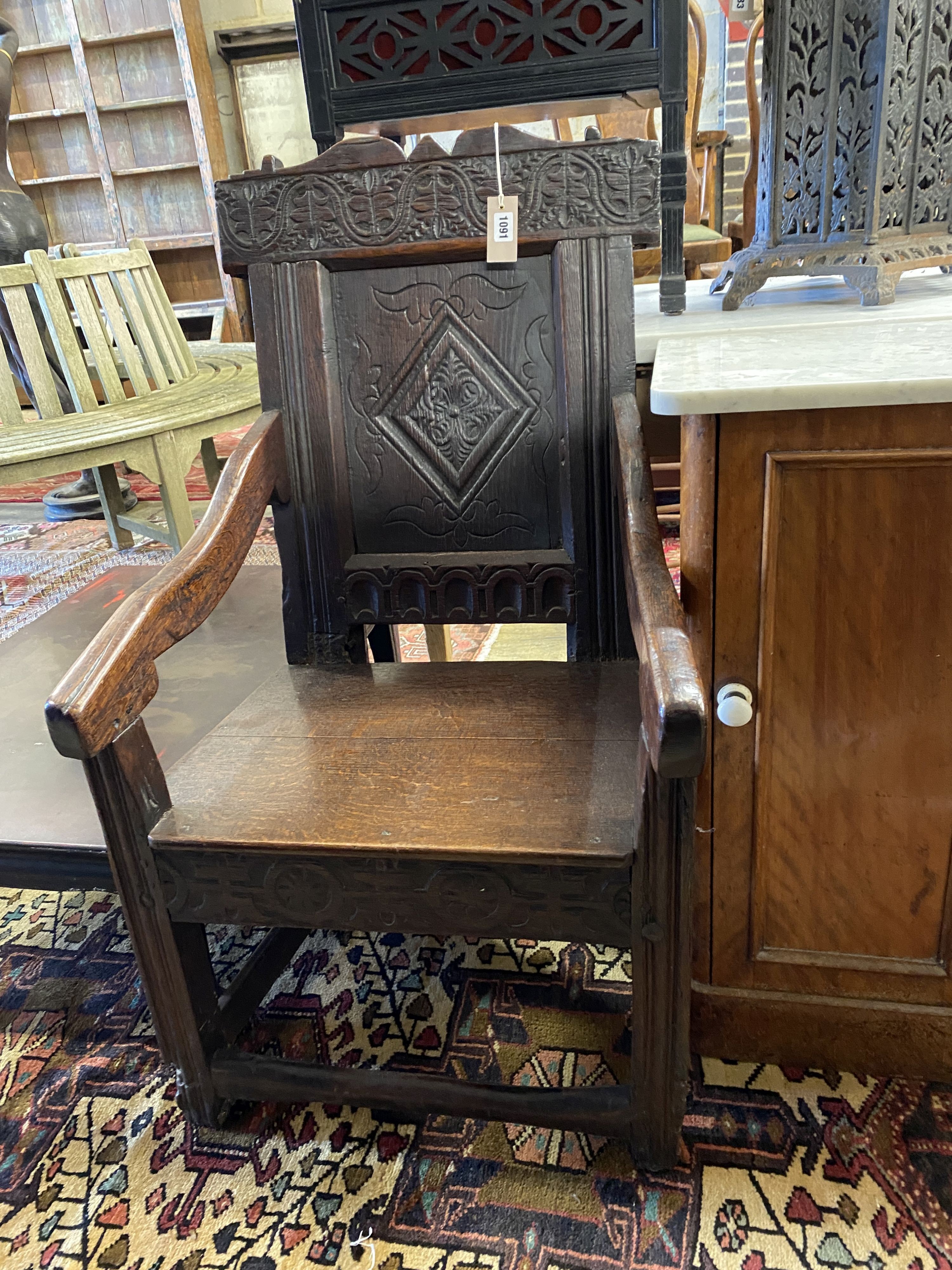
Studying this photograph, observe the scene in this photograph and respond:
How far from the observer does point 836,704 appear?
101 centimetres

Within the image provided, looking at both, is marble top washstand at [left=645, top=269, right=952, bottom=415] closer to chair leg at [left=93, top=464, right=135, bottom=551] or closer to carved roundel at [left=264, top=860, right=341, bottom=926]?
carved roundel at [left=264, top=860, right=341, bottom=926]

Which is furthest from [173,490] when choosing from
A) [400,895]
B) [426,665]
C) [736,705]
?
[736,705]

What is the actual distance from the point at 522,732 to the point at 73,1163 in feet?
2.60

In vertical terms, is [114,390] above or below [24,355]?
below

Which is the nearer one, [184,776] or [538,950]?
[184,776]

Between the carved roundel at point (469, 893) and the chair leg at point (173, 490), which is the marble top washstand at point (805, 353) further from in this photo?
the chair leg at point (173, 490)

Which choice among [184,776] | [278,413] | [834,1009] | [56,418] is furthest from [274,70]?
[834,1009]

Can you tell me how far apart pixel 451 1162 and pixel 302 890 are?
0.41m

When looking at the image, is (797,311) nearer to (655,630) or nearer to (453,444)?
(453,444)

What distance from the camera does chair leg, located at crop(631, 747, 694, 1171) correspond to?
881 mm

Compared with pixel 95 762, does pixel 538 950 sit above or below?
below

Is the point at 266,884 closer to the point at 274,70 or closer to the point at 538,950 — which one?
the point at 538,950

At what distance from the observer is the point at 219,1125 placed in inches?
45.6

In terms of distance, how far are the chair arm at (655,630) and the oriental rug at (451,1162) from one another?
58cm
